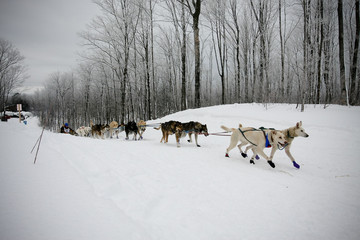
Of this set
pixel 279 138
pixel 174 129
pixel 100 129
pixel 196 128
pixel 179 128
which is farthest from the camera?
pixel 100 129

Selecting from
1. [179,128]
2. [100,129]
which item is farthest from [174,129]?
[100,129]

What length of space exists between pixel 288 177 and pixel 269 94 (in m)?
9.18

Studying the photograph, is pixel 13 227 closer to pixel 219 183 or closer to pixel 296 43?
pixel 219 183

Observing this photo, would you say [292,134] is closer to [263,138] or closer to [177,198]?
[263,138]

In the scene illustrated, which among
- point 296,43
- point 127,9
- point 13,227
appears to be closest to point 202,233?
point 13,227

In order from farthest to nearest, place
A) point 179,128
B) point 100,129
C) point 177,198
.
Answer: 1. point 100,129
2. point 179,128
3. point 177,198

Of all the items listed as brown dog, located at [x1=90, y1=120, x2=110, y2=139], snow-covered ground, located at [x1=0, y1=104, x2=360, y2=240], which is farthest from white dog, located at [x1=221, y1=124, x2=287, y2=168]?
brown dog, located at [x1=90, y1=120, x2=110, y2=139]

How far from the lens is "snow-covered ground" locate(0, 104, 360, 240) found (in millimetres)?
1866

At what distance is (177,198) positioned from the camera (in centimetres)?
268

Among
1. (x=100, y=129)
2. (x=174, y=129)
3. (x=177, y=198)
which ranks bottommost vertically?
(x=177, y=198)

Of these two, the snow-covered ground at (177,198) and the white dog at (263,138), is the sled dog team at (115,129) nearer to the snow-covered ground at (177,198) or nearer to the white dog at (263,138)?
the snow-covered ground at (177,198)

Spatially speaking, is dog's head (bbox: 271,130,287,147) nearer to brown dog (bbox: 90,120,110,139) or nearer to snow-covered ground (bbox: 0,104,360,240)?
snow-covered ground (bbox: 0,104,360,240)

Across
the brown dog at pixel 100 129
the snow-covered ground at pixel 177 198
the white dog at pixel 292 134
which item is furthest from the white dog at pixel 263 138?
the brown dog at pixel 100 129

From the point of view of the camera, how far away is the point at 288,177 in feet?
12.1
